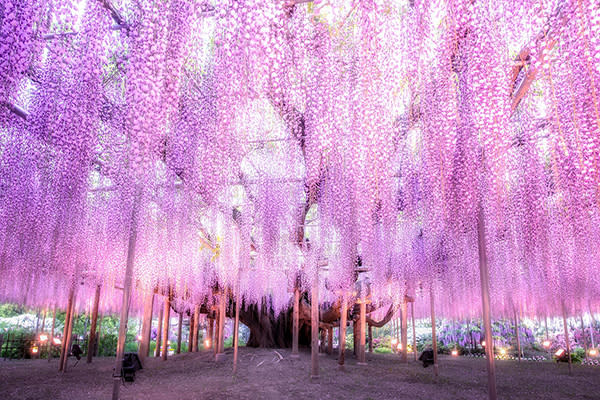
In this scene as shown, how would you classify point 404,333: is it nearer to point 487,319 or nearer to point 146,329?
point 146,329

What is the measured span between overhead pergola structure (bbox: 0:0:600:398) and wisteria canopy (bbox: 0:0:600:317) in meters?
0.03

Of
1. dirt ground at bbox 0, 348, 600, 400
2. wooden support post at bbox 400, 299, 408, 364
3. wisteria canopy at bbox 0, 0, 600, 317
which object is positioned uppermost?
wisteria canopy at bbox 0, 0, 600, 317

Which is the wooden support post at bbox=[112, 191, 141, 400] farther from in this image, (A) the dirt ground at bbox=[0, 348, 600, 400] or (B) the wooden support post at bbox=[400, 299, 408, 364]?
(B) the wooden support post at bbox=[400, 299, 408, 364]

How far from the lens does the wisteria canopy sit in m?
3.72

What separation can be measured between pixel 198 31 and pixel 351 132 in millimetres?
2511

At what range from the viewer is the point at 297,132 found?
611cm

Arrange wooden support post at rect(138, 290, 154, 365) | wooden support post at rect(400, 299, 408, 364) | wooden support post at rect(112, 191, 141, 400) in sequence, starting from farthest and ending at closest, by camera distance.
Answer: wooden support post at rect(400, 299, 408, 364) < wooden support post at rect(138, 290, 154, 365) < wooden support post at rect(112, 191, 141, 400)

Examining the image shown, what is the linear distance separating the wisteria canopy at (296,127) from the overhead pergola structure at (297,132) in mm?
30

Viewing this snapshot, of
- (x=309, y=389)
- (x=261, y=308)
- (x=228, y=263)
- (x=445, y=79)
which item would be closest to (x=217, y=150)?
(x=445, y=79)

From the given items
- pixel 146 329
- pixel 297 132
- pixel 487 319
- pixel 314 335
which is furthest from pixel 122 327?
pixel 146 329

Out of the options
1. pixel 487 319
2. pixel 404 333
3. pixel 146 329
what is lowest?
pixel 404 333

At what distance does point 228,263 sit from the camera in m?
12.3

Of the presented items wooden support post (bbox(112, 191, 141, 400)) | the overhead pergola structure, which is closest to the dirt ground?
the overhead pergola structure

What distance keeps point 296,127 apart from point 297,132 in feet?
0.57
